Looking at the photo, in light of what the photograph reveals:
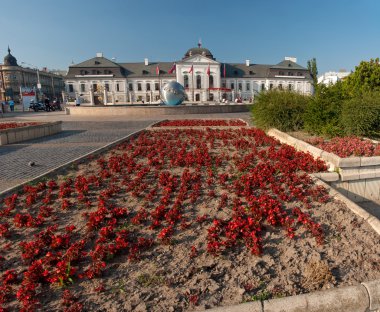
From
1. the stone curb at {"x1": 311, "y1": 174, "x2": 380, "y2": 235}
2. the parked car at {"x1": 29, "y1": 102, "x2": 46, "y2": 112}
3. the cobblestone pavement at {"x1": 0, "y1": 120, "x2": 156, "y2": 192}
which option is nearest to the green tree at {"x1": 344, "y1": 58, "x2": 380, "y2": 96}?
the stone curb at {"x1": 311, "y1": 174, "x2": 380, "y2": 235}

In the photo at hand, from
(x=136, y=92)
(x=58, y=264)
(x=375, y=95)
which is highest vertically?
(x=136, y=92)

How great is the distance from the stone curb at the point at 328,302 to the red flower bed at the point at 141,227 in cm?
38

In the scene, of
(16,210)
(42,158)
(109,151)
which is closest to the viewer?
(16,210)

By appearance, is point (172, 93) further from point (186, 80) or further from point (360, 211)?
point (186, 80)

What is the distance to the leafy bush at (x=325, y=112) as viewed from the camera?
34.1 feet

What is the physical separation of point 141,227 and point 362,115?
8848 millimetres

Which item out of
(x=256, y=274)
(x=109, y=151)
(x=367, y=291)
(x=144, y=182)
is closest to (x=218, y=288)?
(x=256, y=274)

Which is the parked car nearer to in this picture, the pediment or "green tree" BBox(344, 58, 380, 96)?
"green tree" BBox(344, 58, 380, 96)

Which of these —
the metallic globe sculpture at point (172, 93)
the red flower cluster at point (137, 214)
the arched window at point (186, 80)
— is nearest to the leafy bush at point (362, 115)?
the red flower cluster at point (137, 214)

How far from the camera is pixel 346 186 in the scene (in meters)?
6.59

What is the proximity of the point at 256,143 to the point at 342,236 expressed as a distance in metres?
6.29

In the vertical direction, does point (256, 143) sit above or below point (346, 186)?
above

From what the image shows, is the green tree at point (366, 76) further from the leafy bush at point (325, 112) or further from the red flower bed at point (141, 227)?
the red flower bed at point (141, 227)

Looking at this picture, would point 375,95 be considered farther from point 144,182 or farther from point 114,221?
point 114,221
